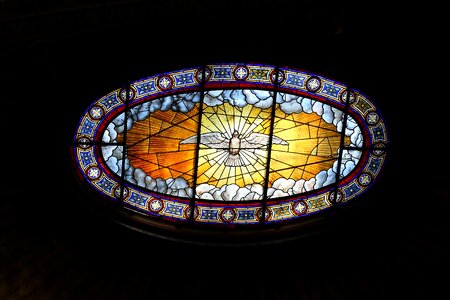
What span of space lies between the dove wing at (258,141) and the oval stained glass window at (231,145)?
0.01 metres

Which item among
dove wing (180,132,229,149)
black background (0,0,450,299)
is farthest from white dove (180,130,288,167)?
black background (0,0,450,299)

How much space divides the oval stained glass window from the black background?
22cm

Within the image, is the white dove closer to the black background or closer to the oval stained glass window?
the oval stained glass window

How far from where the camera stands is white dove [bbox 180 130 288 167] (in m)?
5.67

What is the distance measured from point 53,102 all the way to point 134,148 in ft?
3.37

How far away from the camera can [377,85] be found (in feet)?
17.6
